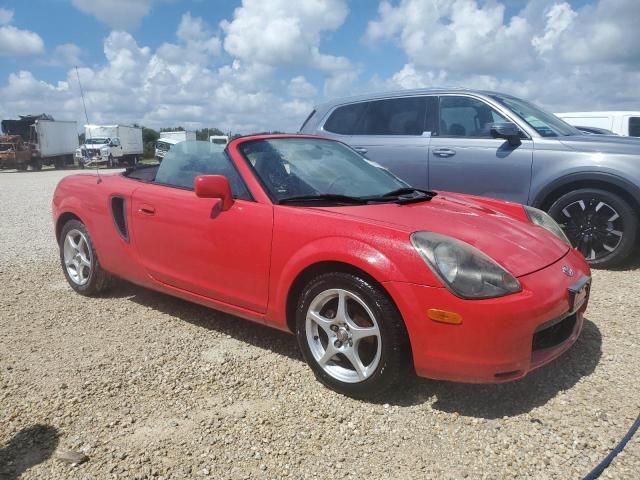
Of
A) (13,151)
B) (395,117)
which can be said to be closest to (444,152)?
(395,117)

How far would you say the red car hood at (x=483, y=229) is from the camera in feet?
8.28

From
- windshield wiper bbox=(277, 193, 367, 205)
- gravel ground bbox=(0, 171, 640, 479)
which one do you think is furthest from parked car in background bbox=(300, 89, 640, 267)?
windshield wiper bbox=(277, 193, 367, 205)

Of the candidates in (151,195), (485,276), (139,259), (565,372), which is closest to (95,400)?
(139,259)

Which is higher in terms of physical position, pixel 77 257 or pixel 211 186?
pixel 211 186

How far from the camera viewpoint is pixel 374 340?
2.59 m

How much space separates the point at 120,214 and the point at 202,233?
40.1 inches

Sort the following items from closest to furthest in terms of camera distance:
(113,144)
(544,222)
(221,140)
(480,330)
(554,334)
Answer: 1. (480,330)
2. (554,334)
3. (544,222)
4. (221,140)
5. (113,144)

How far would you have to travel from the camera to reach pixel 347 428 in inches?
95.0

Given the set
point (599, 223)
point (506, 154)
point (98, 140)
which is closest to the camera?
point (599, 223)

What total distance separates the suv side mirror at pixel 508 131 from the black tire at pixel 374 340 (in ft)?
10.8

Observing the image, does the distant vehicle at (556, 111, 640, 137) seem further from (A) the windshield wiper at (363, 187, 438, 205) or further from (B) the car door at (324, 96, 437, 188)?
(A) the windshield wiper at (363, 187, 438, 205)

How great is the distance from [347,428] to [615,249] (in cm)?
363

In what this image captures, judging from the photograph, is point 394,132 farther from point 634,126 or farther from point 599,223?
point 634,126

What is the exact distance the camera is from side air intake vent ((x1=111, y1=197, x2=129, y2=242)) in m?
3.77
